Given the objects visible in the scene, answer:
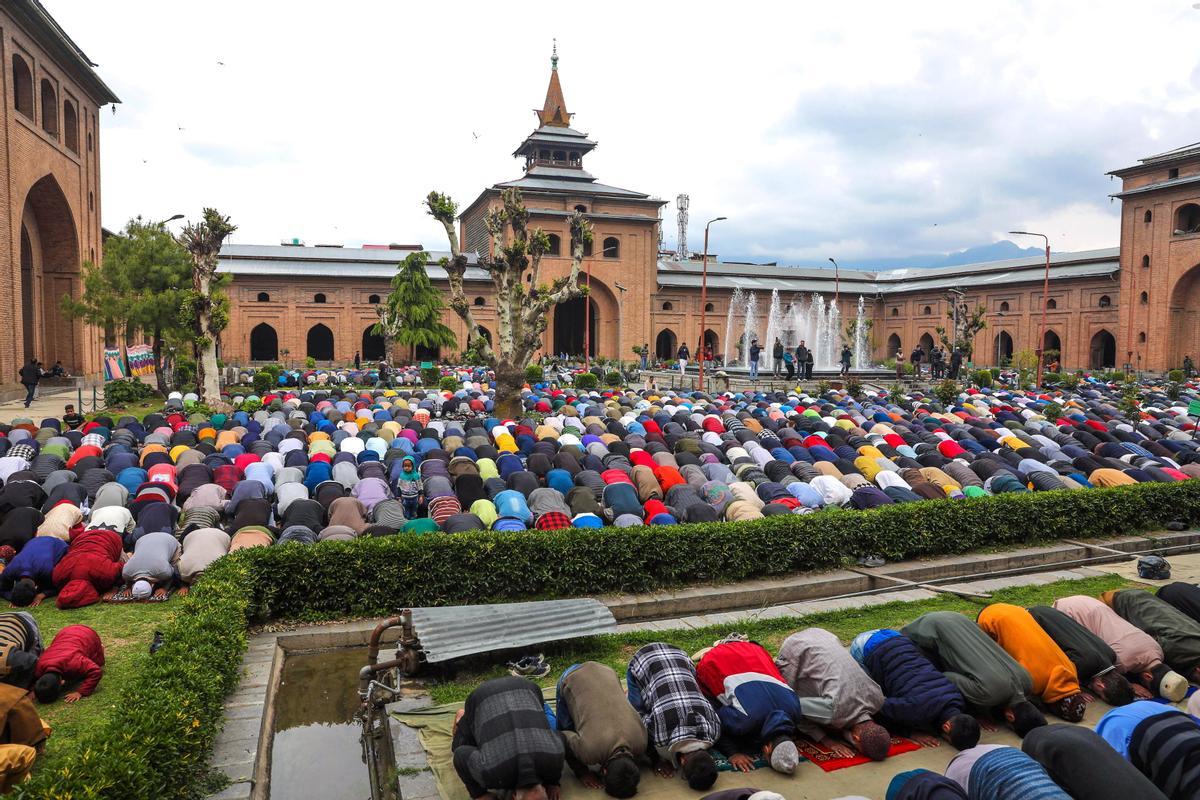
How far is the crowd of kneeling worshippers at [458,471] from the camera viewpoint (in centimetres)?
917

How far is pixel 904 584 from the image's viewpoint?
Answer: 9867 mm

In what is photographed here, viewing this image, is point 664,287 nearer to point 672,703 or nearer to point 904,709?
point 904,709

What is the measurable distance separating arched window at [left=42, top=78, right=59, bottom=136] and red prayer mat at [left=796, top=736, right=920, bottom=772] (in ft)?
110

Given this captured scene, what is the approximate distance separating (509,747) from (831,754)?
251cm

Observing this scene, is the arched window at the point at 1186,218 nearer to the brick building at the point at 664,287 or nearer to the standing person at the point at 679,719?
the brick building at the point at 664,287

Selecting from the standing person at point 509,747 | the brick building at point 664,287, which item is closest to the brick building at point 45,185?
the brick building at point 664,287

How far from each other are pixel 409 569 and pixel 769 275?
176 feet

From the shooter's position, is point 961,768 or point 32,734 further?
point 32,734

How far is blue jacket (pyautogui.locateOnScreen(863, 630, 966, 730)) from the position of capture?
586 centimetres

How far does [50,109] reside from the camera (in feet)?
95.0

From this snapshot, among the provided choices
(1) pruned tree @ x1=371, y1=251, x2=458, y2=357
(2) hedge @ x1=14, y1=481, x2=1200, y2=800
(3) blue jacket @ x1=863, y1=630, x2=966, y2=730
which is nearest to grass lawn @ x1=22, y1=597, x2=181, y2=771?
(2) hedge @ x1=14, y1=481, x2=1200, y2=800

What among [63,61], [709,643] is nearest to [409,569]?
[709,643]

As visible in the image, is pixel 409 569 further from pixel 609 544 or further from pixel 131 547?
pixel 131 547

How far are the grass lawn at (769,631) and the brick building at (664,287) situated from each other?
111ft
